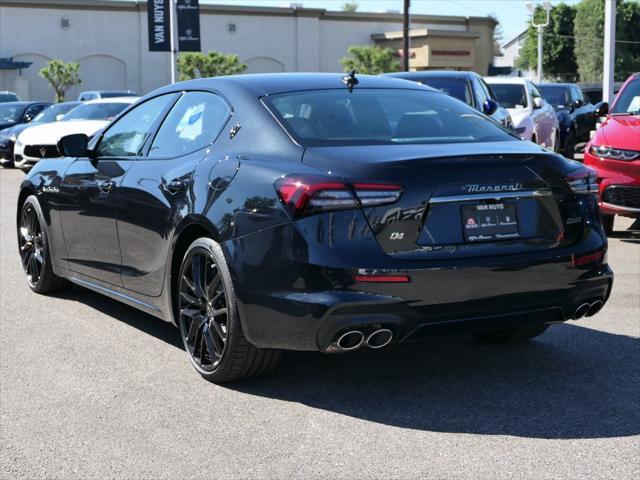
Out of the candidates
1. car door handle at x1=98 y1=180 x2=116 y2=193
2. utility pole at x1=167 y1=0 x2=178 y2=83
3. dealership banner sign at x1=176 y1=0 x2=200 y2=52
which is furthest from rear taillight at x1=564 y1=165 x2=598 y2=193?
dealership banner sign at x1=176 y1=0 x2=200 y2=52

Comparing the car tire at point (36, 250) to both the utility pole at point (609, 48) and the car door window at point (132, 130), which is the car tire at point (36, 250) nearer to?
the car door window at point (132, 130)

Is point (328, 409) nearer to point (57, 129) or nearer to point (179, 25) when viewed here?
point (57, 129)

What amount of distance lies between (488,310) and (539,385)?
66 cm

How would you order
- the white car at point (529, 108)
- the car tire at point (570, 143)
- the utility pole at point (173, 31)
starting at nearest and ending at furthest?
the white car at point (529, 108) → the car tire at point (570, 143) → the utility pole at point (173, 31)

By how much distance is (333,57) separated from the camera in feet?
245

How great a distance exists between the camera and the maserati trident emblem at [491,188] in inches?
187

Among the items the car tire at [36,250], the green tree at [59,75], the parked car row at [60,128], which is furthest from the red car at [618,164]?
the green tree at [59,75]

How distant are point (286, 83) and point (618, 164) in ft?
17.9

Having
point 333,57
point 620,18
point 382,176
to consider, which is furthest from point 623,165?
point 620,18

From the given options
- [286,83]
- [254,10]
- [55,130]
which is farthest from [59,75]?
[286,83]

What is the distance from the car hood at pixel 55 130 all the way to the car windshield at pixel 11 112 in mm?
6648

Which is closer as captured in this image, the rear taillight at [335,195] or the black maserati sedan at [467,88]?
the rear taillight at [335,195]

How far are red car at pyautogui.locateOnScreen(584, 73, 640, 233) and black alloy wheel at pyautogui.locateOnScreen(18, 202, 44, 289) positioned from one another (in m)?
5.43

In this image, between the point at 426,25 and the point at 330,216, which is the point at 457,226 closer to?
the point at 330,216
